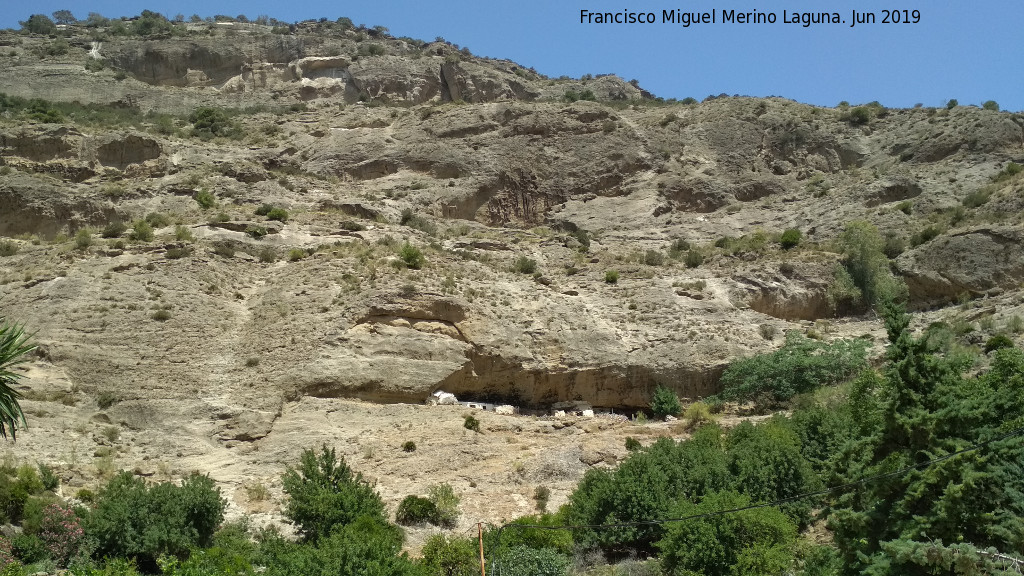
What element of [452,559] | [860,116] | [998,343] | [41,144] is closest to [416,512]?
[452,559]

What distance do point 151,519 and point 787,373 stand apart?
19619 millimetres

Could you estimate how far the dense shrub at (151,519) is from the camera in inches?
710

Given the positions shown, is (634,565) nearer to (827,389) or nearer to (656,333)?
(827,389)

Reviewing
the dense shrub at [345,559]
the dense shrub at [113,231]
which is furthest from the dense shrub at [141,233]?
the dense shrub at [345,559]

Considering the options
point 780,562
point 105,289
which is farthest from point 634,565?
point 105,289

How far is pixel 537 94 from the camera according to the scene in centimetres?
6756

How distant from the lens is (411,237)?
38.6 m

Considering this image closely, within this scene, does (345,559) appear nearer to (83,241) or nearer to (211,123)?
(83,241)

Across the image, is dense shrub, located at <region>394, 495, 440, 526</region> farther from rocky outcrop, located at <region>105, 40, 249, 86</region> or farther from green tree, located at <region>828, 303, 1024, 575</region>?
rocky outcrop, located at <region>105, 40, 249, 86</region>

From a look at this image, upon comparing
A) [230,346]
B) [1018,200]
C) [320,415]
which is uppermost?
[1018,200]

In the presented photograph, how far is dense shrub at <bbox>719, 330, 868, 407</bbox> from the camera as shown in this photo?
2925 centimetres

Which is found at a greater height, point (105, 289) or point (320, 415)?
point (105, 289)

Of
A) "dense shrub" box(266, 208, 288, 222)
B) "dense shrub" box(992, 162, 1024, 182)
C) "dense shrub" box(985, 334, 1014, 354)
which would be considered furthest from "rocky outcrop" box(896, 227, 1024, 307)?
"dense shrub" box(266, 208, 288, 222)

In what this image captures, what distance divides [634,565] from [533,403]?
12461 mm
